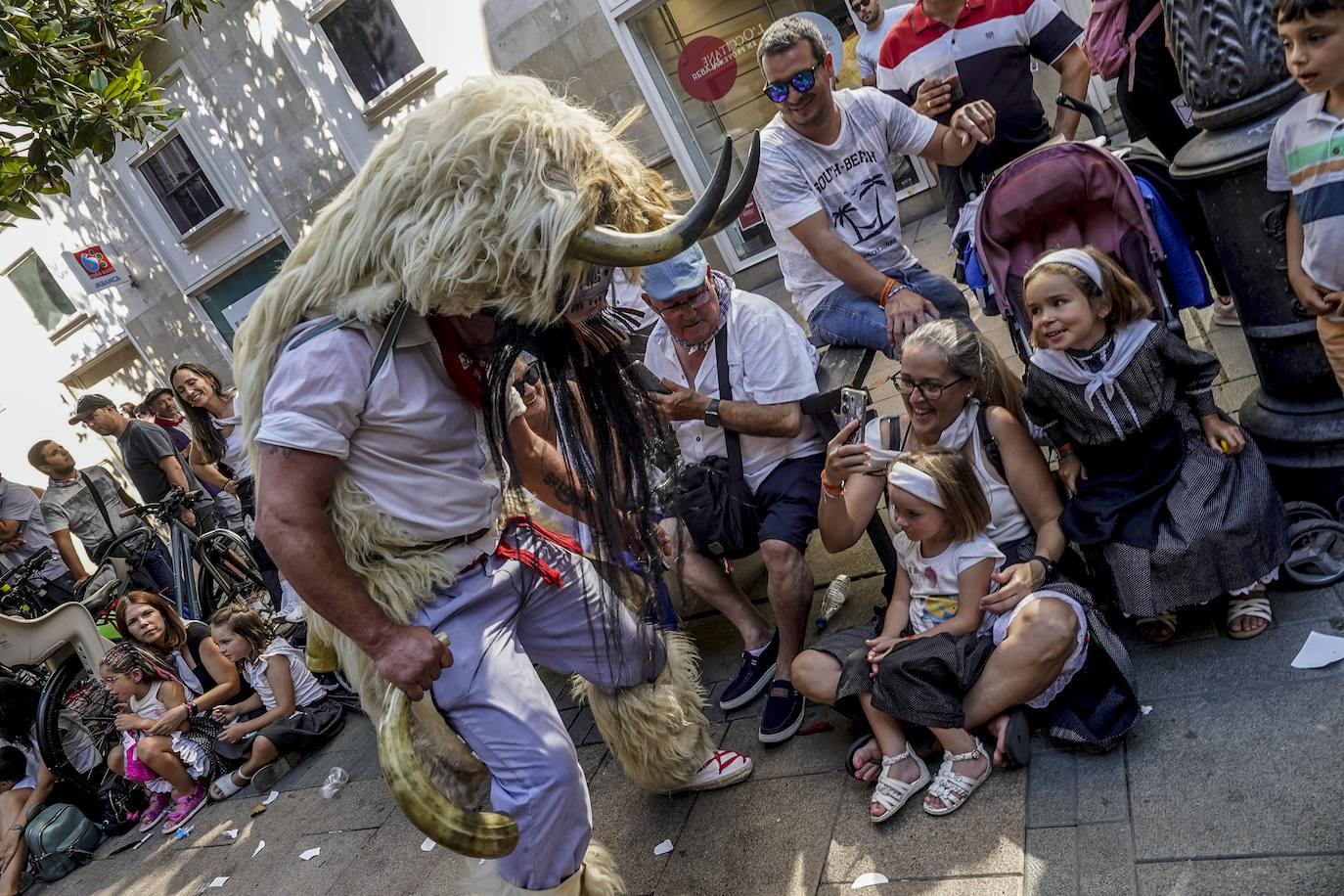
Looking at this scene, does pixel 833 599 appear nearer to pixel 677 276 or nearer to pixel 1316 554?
pixel 677 276

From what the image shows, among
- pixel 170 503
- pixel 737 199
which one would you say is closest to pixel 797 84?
pixel 737 199

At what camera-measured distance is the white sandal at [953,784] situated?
2508mm

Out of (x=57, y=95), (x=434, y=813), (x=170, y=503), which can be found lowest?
(x=434, y=813)

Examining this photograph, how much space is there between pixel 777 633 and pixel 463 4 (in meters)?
8.81

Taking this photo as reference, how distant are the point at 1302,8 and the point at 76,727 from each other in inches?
263

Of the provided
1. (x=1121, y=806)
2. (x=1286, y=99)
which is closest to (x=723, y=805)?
(x=1121, y=806)

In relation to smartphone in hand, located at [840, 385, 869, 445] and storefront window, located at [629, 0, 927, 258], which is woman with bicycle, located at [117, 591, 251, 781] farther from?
storefront window, located at [629, 0, 927, 258]

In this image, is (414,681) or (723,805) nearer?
(414,681)

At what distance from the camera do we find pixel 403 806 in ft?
6.93

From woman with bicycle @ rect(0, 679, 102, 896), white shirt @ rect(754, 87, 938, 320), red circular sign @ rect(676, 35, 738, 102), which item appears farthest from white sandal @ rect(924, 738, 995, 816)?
red circular sign @ rect(676, 35, 738, 102)

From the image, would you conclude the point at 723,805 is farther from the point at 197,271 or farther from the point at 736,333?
the point at 197,271

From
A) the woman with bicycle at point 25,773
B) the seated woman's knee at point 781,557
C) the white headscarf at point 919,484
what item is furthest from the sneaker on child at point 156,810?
the white headscarf at point 919,484

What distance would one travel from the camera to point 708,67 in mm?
9516

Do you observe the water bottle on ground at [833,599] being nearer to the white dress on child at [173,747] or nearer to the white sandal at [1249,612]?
the white sandal at [1249,612]
